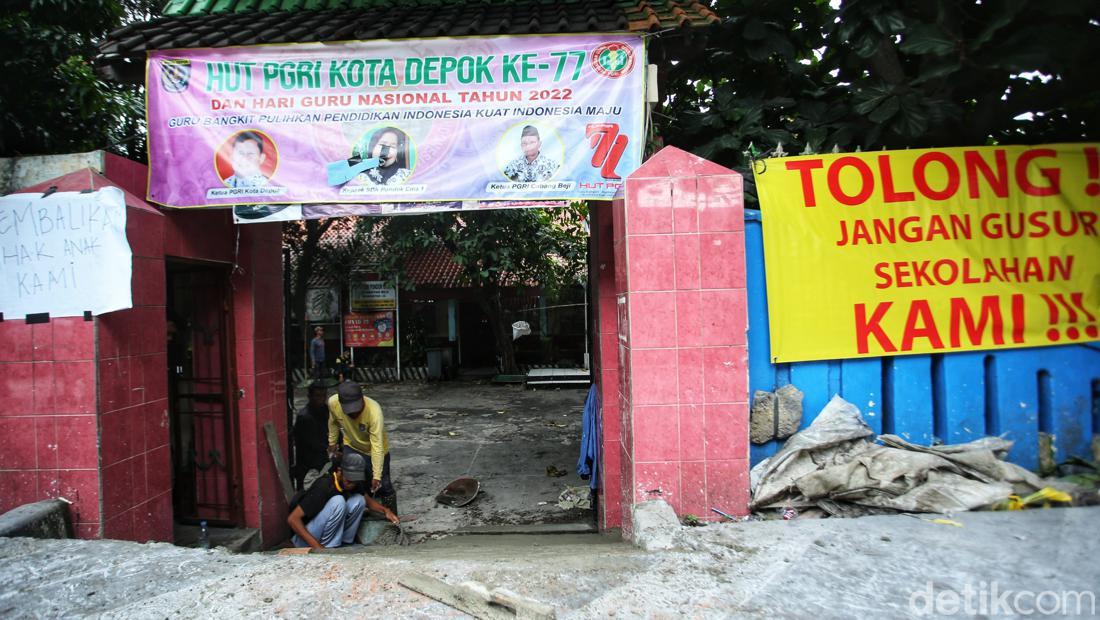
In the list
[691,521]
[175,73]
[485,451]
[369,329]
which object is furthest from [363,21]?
[369,329]

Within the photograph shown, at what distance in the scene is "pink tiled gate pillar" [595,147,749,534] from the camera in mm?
3582

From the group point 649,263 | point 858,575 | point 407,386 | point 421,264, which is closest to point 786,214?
point 649,263

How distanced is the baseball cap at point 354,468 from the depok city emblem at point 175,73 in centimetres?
349

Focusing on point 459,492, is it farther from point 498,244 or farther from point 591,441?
point 498,244

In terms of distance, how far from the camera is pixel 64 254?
4.06 m

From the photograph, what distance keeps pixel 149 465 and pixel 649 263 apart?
4.08 m

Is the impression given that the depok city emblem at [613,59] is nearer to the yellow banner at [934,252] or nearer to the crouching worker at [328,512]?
the yellow banner at [934,252]

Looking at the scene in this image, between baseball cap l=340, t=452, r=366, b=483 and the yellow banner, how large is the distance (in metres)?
3.89

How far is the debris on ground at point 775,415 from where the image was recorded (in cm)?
370

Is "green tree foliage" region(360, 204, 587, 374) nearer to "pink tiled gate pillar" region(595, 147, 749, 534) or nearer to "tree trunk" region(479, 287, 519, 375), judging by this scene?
"tree trunk" region(479, 287, 519, 375)

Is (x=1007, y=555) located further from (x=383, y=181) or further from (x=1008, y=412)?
(x=383, y=181)

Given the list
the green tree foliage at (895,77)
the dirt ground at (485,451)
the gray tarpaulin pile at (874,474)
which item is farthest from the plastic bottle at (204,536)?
the green tree foliage at (895,77)

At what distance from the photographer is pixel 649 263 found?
364 centimetres

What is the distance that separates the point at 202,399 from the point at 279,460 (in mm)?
975
